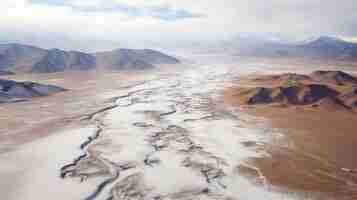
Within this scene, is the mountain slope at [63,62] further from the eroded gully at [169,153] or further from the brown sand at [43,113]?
the eroded gully at [169,153]

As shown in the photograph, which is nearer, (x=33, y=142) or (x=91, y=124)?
(x=33, y=142)

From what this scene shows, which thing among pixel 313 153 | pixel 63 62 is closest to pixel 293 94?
pixel 313 153

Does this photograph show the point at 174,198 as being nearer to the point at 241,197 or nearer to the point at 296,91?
the point at 241,197

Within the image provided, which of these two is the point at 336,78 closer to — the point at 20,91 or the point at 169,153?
the point at 20,91

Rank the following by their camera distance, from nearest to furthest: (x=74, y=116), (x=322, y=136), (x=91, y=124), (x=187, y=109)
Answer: (x=322, y=136) → (x=91, y=124) → (x=74, y=116) → (x=187, y=109)

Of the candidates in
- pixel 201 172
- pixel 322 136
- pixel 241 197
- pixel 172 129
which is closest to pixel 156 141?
pixel 172 129
